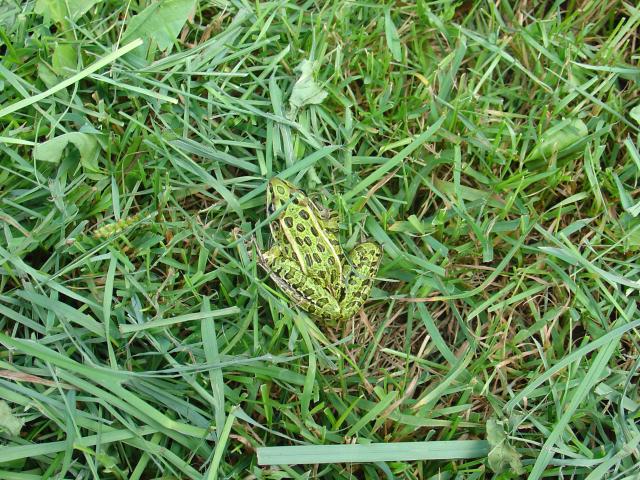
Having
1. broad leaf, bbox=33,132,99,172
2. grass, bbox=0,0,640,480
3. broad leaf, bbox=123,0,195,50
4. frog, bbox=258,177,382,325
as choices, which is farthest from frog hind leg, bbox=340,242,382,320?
broad leaf, bbox=123,0,195,50

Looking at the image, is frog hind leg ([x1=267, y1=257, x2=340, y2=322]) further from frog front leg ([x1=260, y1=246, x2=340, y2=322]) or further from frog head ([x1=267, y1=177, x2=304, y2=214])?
frog head ([x1=267, y1=177, x2=304, y2=214])

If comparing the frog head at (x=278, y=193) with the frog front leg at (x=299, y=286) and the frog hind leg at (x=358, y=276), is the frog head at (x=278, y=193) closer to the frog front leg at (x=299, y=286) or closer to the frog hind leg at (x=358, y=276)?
the frog front leg at (x=299, y=286)

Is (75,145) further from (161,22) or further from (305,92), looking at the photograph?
(305,92)

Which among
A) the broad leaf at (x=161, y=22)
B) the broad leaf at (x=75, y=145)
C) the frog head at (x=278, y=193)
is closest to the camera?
the broad leaf at (x=75, y=145)

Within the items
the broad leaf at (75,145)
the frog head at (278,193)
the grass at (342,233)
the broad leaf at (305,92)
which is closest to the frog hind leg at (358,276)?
the grass at (342,233)

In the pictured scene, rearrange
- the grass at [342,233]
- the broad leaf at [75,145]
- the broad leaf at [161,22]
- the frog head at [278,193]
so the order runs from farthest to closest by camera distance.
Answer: the broad leaf at [161,22]
the frog head at [278,193]
the broad leaf at [75,145]
the grass at [342,233]

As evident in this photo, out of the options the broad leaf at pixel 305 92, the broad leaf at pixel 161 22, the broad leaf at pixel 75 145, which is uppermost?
the broad leaf at pixel 161 22

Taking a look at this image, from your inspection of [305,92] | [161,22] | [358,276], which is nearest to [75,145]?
[161,22]
